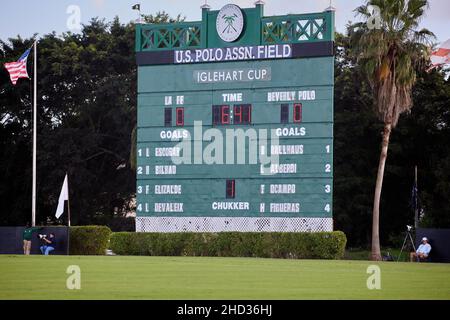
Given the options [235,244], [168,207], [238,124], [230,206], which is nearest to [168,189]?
[168,207]

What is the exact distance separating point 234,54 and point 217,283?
1847 cm

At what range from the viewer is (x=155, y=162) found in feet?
122

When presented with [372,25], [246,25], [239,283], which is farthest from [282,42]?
[239,283]

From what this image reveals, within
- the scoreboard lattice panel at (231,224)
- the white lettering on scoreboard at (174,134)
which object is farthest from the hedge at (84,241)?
the white lettering on scoreboard at (174,134)

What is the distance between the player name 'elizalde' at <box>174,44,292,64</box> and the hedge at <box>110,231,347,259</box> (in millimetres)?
6673

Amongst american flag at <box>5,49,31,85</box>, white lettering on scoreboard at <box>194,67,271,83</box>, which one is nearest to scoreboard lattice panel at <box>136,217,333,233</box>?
white lettering on scoreboard at <box>194,67,271,83</box>

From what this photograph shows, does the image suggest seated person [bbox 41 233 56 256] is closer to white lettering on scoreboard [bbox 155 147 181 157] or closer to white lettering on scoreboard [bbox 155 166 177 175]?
white lettering on scoreboard [bbox 155 166 177 175]

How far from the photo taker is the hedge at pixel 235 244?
116ft

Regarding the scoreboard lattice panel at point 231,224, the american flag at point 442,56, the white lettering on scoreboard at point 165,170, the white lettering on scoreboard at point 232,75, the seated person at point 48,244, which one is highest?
the american flag at point 442,56

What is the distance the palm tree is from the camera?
125 feet

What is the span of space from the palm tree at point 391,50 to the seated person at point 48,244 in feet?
42.2

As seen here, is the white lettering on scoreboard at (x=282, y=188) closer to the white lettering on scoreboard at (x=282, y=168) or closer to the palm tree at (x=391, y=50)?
the white lettering on scoreboard at (x=282, y=168)

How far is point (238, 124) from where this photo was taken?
3559 cm

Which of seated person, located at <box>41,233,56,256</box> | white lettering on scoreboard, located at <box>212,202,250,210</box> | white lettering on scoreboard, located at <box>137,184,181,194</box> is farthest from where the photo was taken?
seated person, located at <box>41,233,56,256</box>
